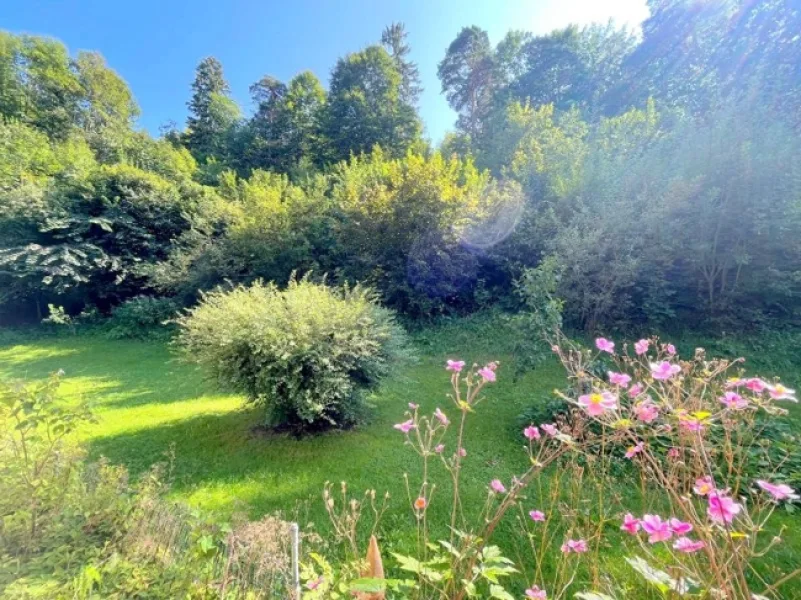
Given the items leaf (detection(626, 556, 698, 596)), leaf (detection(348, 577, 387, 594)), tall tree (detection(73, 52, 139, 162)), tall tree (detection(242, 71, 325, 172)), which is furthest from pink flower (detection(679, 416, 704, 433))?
tall tree (detection(73, 52, 139, 162))

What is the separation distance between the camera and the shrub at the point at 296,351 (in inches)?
136

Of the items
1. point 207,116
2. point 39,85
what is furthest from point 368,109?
point 39,85

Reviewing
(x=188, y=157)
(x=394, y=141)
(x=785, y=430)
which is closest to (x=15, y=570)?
(x=785, y=430)

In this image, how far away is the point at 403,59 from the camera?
1962 cm

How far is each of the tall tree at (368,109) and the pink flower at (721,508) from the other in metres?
16.1

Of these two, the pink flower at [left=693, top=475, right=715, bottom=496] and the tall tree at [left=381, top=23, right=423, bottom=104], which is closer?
the pink flower at [left=693, top=475, right=715, bottom=496]

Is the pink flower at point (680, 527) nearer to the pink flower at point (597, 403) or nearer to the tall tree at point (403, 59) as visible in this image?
the pink flower at point (597, 403)

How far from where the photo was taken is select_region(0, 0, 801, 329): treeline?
249 inches

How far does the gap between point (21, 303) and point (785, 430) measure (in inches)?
659

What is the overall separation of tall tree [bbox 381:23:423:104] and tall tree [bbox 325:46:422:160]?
935 mm

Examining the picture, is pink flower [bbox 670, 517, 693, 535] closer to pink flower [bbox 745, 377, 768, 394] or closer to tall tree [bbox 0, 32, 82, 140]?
pink flower [bbox 745, 377, 768, 394]

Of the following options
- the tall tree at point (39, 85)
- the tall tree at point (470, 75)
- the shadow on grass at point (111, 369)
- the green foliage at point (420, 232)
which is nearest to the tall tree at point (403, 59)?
the tall tree at point (470, 75)

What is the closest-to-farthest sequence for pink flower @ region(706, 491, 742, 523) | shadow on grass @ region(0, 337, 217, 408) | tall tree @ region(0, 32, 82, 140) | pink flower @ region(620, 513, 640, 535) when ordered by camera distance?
pink flower @ region(706, 491, 742, 523)
pink flower @ region(620, 513, 640, 535)
shadow on grass @ region(0, 337, 217, 408)
tall tree @ region(0, 32, 82, 140)

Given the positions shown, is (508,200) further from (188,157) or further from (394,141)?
(188,157)
